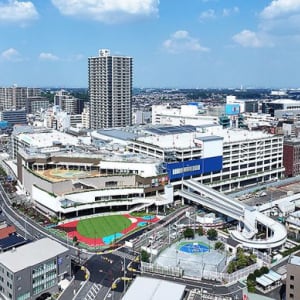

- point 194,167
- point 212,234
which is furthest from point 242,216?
point 194,167

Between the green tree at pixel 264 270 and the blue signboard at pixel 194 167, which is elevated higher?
the blue signboard at pixel 194 167

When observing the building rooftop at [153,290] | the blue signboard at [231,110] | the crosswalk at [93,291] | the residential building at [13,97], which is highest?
the residential building at [13,97]

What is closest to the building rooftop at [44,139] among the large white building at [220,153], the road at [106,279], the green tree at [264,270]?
the large white building at [220,153]

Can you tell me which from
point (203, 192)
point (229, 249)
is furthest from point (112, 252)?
point (203, 192)

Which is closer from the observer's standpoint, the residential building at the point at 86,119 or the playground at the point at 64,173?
the playground at the point at 64,173

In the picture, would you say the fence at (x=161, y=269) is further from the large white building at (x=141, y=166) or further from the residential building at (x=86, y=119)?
the residential building at (x=86, y=119)

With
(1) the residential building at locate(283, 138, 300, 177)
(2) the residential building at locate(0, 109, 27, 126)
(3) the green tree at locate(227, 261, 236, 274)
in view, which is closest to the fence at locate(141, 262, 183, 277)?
(3) the green tree at locate(227, 261, 236, 274)

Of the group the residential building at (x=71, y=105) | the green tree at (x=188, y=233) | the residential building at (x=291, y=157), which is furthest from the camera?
the residential building at (x=71, y=105)
